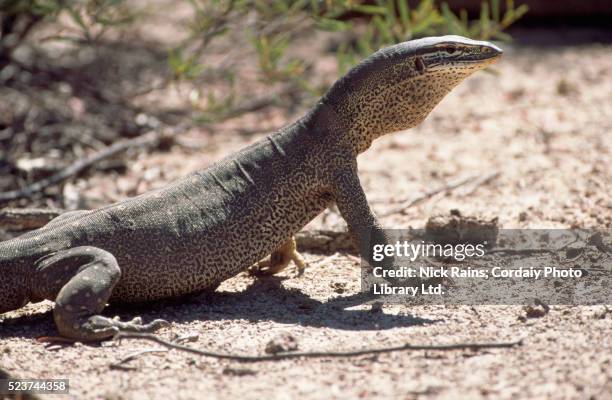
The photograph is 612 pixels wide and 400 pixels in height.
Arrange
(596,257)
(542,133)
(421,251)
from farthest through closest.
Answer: (542,133)
(421,251)
(596,257)

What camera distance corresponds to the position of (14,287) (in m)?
6.07

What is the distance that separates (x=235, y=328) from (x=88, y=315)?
42.8 inches

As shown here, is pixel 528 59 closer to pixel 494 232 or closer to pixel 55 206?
pixel 494 232

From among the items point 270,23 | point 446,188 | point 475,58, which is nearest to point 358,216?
point 475,58

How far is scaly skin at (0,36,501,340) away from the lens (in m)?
6.07

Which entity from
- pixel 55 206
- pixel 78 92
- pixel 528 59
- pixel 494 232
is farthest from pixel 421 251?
pixel 528 59

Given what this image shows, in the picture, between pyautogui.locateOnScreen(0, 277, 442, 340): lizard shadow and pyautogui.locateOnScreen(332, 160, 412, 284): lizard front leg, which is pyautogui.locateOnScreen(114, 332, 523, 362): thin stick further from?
pyautogui.locateOnScreen(332, 160, 412, 284): lizard front leg

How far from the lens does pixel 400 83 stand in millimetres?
6664

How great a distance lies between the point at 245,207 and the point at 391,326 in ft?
5.42

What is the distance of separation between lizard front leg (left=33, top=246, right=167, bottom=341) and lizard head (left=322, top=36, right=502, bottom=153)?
7.51ft

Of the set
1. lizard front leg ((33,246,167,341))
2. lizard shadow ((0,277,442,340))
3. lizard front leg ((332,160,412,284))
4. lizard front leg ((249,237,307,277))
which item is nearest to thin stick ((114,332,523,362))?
lizard shadow ((0,277,442,340))

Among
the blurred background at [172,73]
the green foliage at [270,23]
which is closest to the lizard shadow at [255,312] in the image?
the blurred background at [172,73]

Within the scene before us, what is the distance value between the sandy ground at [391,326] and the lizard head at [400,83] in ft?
4.67

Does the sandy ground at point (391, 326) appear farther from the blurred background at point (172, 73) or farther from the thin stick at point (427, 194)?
the blurred background at point (172, 73)
